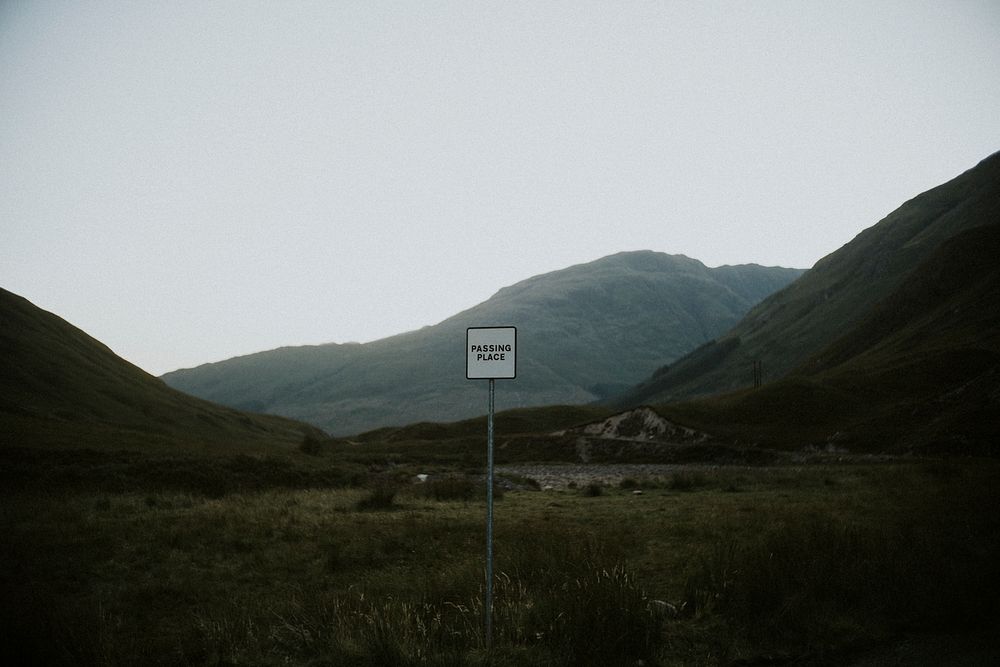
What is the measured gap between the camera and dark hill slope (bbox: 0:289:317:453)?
51.0m

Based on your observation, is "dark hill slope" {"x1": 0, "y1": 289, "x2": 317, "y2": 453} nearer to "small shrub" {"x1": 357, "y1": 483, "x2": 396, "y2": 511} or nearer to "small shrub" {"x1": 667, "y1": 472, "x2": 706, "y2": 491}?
"small shrub" {"x1": 357, "y1": 483, "x2": 396, "y2": 511}

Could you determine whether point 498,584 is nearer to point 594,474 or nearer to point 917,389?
point 594,474

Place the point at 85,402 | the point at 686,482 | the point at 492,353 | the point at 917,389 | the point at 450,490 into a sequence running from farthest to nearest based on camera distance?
the point at 85,402
the point at 917,389
the point at 686,482
the point at 450,490
the point at 492,353

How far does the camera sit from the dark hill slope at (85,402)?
51.0 m

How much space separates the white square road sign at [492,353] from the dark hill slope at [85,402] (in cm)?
4310

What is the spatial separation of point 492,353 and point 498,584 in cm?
430

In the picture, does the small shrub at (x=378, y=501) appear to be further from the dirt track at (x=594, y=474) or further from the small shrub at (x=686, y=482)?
the dirt track at (x=594, y=474)

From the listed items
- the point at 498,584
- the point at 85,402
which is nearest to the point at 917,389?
the point at 498,584

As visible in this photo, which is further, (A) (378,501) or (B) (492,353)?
(A) (378,501)

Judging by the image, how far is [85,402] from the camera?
A: 77438 mm

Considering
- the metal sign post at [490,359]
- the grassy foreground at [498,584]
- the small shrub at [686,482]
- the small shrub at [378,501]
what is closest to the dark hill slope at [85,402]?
the small shrub at [378,501]

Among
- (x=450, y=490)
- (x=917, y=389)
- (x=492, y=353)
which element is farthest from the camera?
(x=917, y=389)

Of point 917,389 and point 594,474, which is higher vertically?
point 917,389

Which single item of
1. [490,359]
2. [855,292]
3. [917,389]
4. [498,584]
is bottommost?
[498,584]
